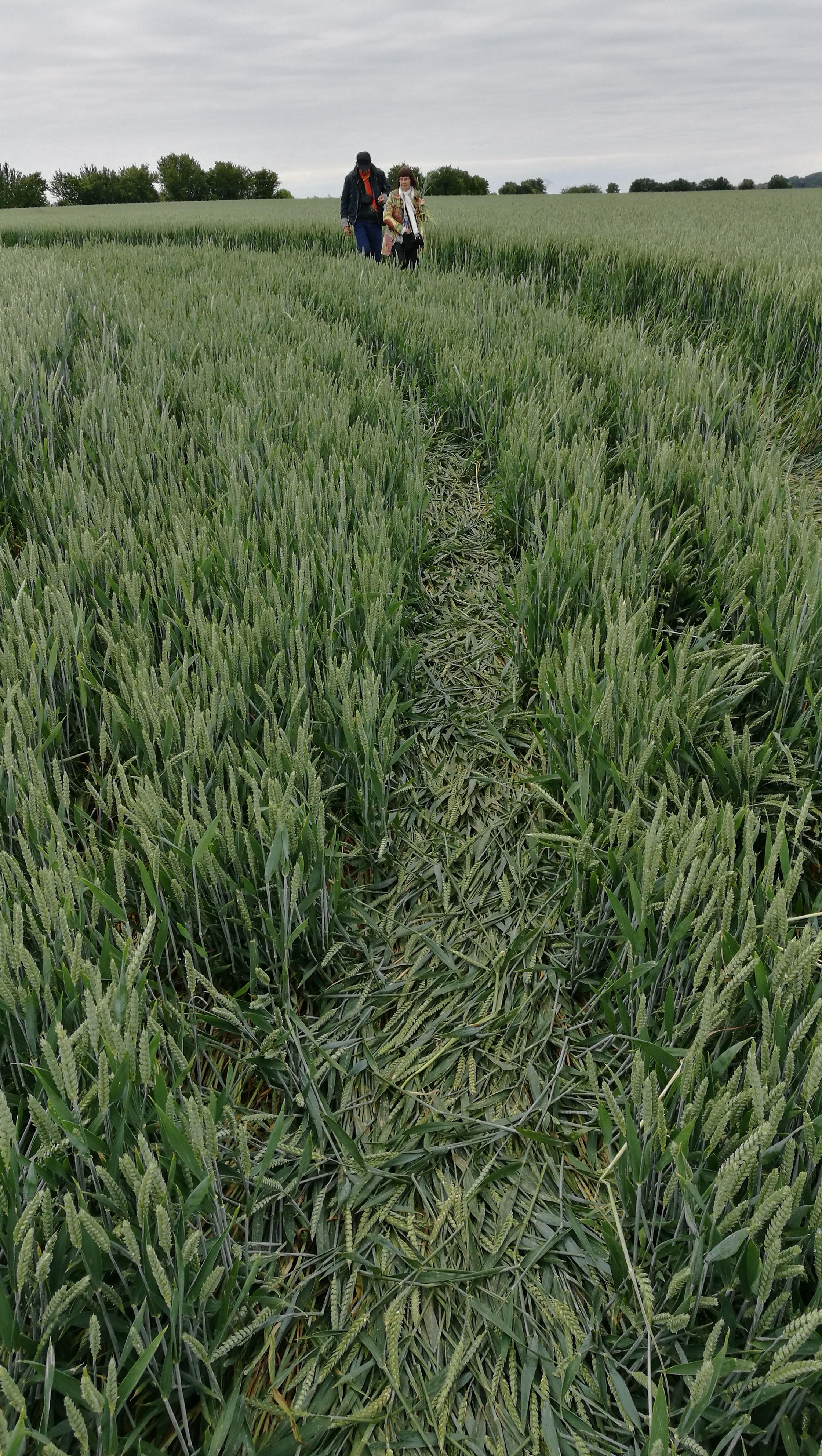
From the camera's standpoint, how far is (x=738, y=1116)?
3.05ft

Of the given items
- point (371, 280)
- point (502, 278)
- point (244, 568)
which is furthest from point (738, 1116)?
point (502, 278)

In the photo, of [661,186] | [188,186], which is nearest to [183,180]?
[188,186]

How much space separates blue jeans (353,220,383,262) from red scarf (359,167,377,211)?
245 mm

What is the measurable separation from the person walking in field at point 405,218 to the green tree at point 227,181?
35.3 meters

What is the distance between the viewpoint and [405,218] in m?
7.52

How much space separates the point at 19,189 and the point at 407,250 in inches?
1425

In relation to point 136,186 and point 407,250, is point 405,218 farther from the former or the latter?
point 136,186

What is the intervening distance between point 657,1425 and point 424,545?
2.30 m

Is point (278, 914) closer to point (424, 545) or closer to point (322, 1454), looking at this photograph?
point (322, 1454)

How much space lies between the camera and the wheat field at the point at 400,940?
827mm

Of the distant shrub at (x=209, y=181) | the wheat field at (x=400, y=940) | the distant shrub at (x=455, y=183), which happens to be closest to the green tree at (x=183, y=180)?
the distant shrub at (x=209, y=181)

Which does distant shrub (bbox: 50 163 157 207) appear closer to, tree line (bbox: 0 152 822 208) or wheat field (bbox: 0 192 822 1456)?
tree line (bbox: 0 152 822 208)

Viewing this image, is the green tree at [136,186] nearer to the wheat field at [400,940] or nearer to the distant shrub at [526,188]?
the distant shrub at [526,188]

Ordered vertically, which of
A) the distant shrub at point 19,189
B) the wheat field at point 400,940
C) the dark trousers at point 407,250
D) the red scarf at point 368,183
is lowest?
the wheat field at point 400,940
